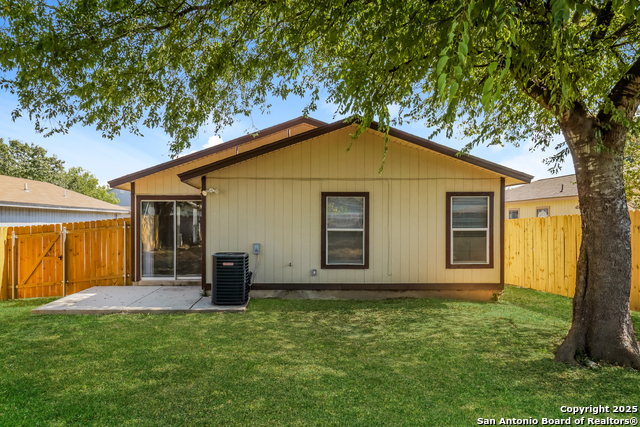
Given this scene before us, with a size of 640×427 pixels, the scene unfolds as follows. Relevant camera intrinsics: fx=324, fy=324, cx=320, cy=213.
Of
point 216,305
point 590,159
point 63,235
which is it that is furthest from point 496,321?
point 63,235

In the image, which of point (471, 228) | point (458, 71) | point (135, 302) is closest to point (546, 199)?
point (471, 228)

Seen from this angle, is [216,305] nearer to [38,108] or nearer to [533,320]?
[38,108]

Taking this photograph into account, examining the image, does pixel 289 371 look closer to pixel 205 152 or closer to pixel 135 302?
pixel 135 302

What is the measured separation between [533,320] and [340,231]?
151 inches

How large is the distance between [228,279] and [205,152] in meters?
4.09

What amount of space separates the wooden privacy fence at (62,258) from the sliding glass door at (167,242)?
21.7 inches

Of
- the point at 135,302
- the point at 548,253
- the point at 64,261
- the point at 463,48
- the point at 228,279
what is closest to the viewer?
the point at 463,48

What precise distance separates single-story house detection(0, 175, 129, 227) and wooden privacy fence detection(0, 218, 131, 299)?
6399 mm

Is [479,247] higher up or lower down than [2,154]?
lower down

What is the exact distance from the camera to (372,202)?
279 inches

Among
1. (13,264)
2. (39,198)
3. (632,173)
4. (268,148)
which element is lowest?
(13,264)

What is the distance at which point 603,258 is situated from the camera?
3820 millimetres

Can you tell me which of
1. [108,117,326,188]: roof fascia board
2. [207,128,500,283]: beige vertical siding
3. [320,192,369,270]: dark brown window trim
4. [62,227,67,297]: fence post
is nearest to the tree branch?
[207,128,500,283]: beige vertical siding

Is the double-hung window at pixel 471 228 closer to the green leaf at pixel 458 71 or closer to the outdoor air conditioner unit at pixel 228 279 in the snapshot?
the outdoor air conditioner unit at pixel 228 279
